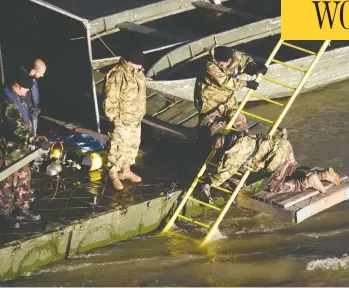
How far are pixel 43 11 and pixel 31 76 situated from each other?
263cm

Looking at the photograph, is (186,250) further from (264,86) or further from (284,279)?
(264,86)

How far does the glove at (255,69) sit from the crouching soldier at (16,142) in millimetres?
2802

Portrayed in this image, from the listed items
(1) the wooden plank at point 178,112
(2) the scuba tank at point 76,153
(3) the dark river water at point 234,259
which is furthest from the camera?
(1) the wooden plank at point 178,112

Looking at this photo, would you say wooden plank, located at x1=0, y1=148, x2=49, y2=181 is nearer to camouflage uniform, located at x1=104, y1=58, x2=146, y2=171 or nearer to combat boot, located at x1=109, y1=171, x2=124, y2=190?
camouflage uniform, located at x1=104, y1=58, x2=146, y2=171

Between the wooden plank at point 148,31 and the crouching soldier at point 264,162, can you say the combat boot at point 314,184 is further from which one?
the wooden plank at point 148,31

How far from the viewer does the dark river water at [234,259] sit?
470 inches

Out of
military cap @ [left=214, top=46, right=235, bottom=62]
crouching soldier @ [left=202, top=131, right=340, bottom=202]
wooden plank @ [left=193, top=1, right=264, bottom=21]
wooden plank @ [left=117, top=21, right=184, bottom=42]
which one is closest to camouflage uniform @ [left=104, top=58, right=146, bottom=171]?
military cap @ [left=214, top=46, right=235, bottom=62]

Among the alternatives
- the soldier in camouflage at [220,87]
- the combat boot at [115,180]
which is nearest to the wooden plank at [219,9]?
the soldier in camouflage at [220,87]

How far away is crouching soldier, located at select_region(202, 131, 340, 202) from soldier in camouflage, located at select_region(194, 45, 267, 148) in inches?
19.3

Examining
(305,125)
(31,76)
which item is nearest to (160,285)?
(31,76)

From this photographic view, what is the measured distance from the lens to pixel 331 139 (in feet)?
54.4

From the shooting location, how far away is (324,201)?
13.0 m

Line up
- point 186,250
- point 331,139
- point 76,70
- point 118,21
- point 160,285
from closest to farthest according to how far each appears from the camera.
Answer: point 160,285 → point 186,250 → point 76,70 → point 331,139 → point 118,21

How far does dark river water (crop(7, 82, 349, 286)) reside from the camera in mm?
11930
